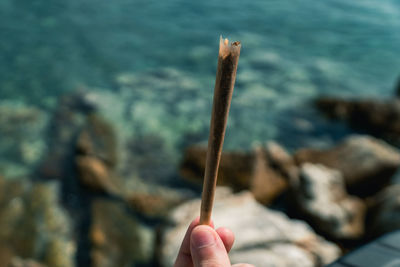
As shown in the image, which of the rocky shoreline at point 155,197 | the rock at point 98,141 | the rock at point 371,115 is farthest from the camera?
the rock at point 371,115

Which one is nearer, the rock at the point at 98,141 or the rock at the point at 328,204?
the rock at the point at 328,204

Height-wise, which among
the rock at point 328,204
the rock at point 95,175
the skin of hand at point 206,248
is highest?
the skin of hand at point 206,248

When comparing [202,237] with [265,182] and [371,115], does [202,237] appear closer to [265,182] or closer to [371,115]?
[265,182]

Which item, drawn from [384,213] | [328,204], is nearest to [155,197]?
[328,204]

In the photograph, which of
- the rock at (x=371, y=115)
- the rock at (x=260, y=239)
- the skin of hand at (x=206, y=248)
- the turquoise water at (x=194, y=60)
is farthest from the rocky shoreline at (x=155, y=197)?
the skin of hand at (x=206, y=248)

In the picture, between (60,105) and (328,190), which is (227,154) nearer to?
(328,190)

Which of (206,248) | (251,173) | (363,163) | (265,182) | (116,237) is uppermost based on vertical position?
(206,248)

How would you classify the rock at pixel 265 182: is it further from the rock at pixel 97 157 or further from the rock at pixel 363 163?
the rock at pixel 97 157

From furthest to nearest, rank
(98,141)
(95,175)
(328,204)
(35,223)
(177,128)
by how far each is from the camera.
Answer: (177,128) → (98,141) → (95,175) → (35,223) → (328,204)
